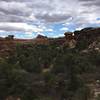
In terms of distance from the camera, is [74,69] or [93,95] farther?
[74,69]

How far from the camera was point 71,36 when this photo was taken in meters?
74.2

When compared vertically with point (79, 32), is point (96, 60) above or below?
below

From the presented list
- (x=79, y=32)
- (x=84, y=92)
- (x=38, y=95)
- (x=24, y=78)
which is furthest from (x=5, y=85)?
(x=79, y=32)

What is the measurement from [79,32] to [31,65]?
38.0 metres

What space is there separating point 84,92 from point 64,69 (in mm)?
10500

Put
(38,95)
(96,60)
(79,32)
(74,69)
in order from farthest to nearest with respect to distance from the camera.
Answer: (79,32), (96,60), (74,69), (38,95)

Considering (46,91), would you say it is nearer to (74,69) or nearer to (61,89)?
(61,89)

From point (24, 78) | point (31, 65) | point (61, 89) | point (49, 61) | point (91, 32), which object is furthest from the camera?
point (91, 32)

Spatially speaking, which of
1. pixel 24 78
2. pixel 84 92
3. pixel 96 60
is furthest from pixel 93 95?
pixel 96 60

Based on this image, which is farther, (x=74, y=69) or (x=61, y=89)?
(x=74, y=69)

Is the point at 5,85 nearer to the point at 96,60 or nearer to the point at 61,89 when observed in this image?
the point at 61,89

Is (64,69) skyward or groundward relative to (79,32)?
groundward

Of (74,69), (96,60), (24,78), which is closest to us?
(24,78)

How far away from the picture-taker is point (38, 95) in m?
24.6
